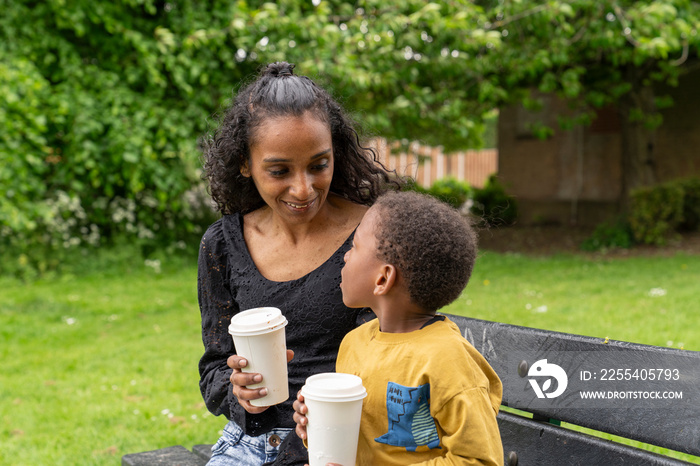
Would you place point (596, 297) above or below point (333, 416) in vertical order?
below

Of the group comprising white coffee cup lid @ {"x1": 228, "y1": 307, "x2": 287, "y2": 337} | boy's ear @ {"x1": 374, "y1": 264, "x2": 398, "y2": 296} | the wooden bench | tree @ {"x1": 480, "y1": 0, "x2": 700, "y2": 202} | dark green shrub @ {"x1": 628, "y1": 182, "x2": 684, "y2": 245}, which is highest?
tree @ {"x1": 480, "y1": 0, "x2": 700, "y2": 202}

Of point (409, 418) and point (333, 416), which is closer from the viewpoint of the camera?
point (333, 416)

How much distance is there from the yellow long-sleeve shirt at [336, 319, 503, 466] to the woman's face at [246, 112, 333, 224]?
561 millimetres

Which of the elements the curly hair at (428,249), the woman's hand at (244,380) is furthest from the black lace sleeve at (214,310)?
the curly hair at (428,249)

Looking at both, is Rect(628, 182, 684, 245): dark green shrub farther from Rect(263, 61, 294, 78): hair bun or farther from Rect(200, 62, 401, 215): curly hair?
Rect(263, 61, 294, 78): hair bun

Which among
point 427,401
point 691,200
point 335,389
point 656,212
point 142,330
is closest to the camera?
point 335,389

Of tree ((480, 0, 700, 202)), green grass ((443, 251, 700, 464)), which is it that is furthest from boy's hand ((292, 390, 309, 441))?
tree ((480, 0, 700, 202))

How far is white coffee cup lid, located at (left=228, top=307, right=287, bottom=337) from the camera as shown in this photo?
1.67 m

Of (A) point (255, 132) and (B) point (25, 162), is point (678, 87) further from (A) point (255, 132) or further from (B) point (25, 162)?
(A) point (255, 132)

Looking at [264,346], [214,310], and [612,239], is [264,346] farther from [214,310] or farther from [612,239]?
[612,239]

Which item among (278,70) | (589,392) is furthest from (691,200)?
(278,70)

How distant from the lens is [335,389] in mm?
1417

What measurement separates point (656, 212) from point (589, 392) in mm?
9852

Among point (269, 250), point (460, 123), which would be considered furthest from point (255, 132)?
point (460, 123)
